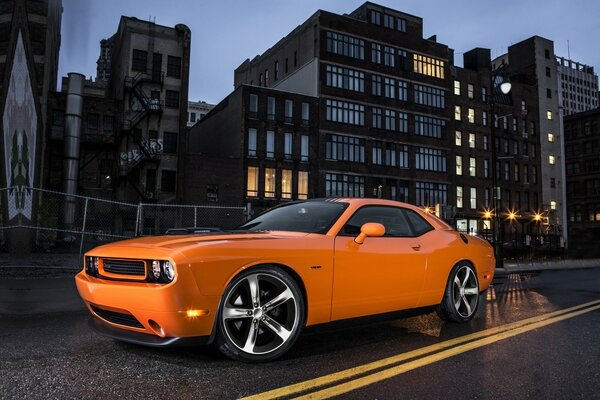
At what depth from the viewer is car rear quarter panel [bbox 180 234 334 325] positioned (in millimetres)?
3461

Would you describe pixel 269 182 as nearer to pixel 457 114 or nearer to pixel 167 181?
pixel 167 181

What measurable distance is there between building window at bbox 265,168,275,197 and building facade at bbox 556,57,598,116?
12637 cm

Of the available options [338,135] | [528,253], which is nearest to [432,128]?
[338,135]

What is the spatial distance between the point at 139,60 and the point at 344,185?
20745mm

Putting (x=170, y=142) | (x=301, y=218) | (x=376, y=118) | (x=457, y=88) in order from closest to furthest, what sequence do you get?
(x=301, y=218), (x=170, y=142), (x=376, y=118), (x=457, y=88)

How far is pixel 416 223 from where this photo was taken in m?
5.48

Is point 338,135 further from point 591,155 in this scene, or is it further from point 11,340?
point 591,155

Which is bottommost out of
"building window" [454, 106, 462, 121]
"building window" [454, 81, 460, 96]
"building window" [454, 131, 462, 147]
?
"building window" [454, 131, 462, 147]

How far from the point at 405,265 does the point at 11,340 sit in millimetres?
4087

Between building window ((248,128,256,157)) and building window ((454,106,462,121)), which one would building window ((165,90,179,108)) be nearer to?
building window ((248,128,256,157))

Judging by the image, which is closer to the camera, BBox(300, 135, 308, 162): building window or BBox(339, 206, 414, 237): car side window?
BBox(339, 206, 414, 237): car side window

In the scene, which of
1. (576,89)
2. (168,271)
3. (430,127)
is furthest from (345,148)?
(576,89)

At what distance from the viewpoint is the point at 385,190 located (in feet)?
143

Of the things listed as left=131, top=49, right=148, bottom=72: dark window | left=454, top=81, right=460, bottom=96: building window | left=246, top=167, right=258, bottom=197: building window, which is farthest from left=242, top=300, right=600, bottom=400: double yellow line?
left=454, top=81, right=460, bottom=96: building window
